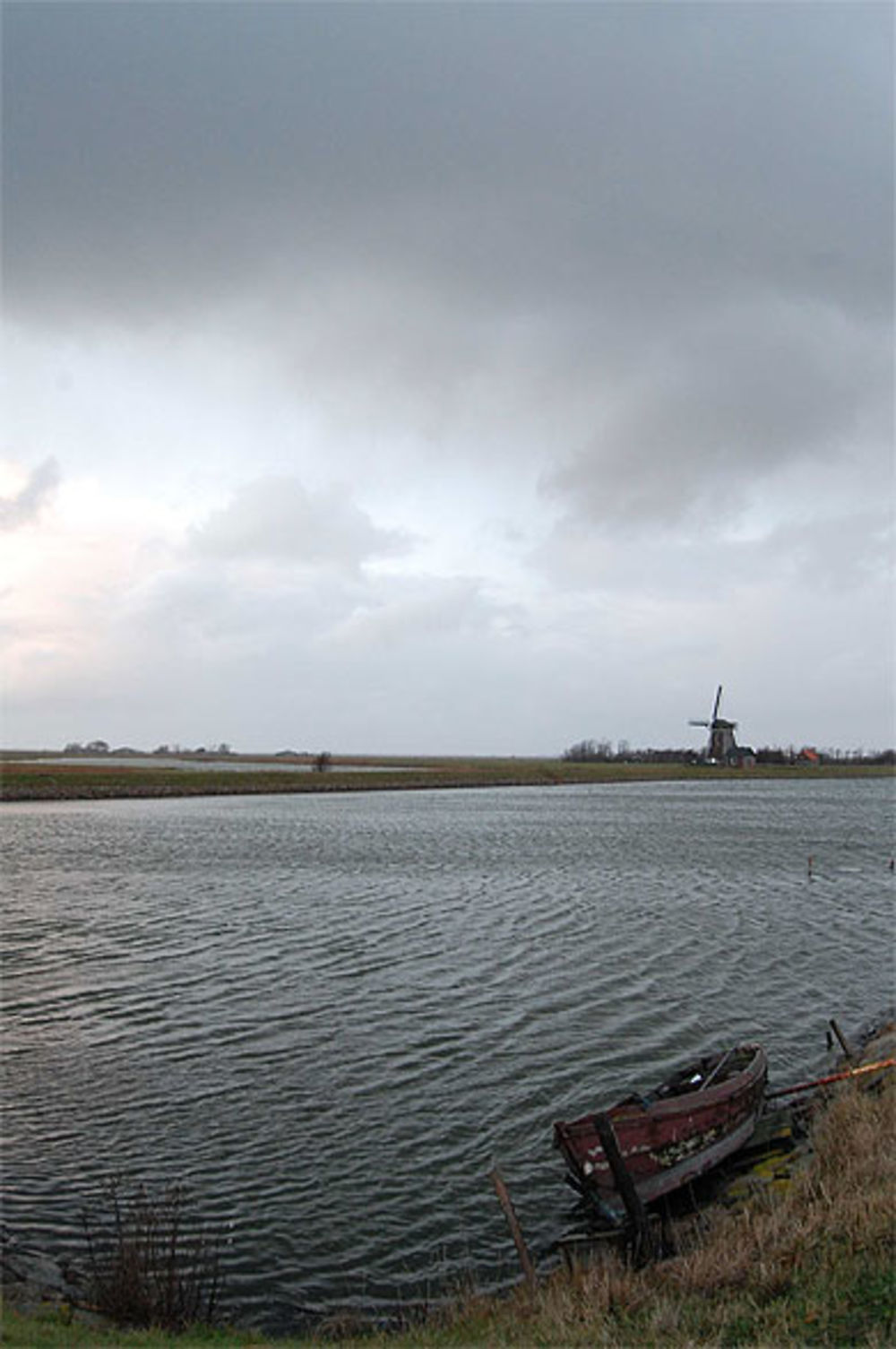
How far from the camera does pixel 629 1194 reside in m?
11.3

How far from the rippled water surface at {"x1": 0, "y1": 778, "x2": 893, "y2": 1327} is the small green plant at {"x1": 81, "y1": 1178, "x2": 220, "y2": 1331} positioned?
16.7 inches

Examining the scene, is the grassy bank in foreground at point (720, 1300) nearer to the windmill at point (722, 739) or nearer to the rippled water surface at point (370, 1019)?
the rippled water surface at point (370, 1019)

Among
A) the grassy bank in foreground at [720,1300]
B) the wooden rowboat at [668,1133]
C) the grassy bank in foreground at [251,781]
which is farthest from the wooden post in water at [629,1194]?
the grassy bank in foreground at [251,781]

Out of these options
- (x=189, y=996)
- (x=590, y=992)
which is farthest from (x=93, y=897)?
(x=590, y=992)

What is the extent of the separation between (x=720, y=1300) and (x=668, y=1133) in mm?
3749

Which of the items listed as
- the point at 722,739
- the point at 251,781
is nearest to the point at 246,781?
the point at 251,781

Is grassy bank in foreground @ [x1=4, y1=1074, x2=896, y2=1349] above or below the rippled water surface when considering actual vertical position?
above

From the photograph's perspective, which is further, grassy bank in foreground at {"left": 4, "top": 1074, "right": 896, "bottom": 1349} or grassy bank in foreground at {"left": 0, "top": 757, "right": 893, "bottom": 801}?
grassy bank in foreground at {"left": 0, "top": 757, "right": 893, "bottom": 801}

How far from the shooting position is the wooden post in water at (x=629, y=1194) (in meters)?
11.2

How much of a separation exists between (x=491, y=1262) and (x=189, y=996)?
472 inches

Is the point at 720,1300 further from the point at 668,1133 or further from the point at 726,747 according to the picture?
the point at 726,747

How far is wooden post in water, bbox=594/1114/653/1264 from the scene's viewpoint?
11.2m

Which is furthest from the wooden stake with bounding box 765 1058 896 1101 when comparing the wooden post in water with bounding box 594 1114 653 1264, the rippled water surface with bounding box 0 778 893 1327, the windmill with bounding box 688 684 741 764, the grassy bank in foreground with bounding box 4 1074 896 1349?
the windmill with bounding box 688 684 741 764

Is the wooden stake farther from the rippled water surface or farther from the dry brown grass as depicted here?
the dry brown grass
